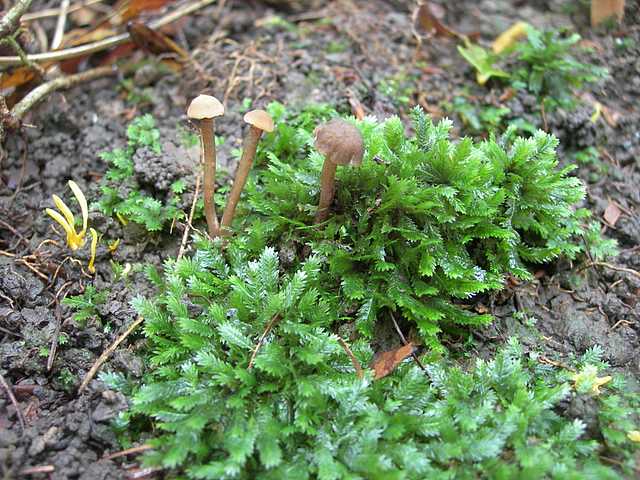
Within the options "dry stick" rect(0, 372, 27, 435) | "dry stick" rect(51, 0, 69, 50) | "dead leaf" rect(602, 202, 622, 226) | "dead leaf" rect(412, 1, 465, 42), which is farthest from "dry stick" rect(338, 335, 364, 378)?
"dry stick" rect(51, 0, 69, 50)

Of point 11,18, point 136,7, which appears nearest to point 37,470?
point 11,18

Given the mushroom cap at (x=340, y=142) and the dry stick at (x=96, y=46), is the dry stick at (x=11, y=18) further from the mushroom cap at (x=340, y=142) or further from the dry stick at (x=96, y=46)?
the mushroom cap at (x=340, y=142)

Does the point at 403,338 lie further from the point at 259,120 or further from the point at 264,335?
the point at 259,120

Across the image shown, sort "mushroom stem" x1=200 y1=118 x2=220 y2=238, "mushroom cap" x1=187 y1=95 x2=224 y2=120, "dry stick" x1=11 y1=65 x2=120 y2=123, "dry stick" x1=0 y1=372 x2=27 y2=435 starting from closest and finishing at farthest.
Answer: "dry stick" x1=0 y1=372 x2=27 y2=435
"mushroom cap" x1=187 y1=95 x2=224 y2=120
"mushroom stem" x1=200 y1=118 x2=220 y2=238
"dry stick" x1=11 y1=65 x2=120 y2=123

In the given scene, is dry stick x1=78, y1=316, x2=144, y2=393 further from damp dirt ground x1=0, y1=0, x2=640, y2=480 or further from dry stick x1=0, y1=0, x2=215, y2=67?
dry stick x1=0, y1=0, x2=215, y2=67

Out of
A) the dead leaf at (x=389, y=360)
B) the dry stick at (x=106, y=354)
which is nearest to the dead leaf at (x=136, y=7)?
the dry stick at (x=106, y=354)

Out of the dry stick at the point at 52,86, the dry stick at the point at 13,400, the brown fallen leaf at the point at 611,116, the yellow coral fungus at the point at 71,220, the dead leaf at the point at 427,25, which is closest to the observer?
the dry stick at the point at 13,400
